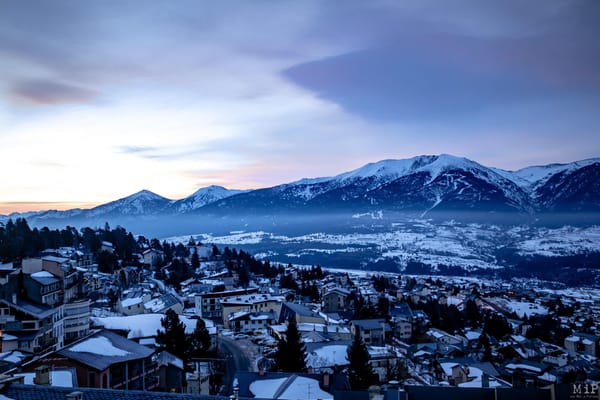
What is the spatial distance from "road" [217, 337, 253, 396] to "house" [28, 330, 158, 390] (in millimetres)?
5905

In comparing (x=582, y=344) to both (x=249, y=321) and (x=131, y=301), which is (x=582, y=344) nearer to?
(x=249, y=321)

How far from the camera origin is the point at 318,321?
51.6 meters

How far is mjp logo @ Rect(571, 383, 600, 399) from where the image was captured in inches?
461

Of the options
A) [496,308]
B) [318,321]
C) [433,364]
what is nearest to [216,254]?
[496,308]

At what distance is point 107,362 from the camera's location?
18.9 metres

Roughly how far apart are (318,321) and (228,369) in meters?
20.1

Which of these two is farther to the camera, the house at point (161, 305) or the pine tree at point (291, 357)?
the house at point (161, 305)

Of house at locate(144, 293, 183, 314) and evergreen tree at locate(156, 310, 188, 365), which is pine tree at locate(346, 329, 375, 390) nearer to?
evergreen tree at locate(156, 310, 188, 365)

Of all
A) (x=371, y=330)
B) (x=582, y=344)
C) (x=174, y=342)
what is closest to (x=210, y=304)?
(x=371, y=330)

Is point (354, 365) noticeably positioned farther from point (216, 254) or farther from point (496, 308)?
point (216, 254)

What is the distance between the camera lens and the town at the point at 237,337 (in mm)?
18109

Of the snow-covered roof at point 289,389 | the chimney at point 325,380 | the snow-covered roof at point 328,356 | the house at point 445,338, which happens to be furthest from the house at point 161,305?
the chimney at point 325,380

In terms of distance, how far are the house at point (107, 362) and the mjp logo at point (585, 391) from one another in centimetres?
1393

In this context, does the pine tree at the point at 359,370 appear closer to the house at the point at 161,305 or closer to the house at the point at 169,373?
the house at the point at 169,373
